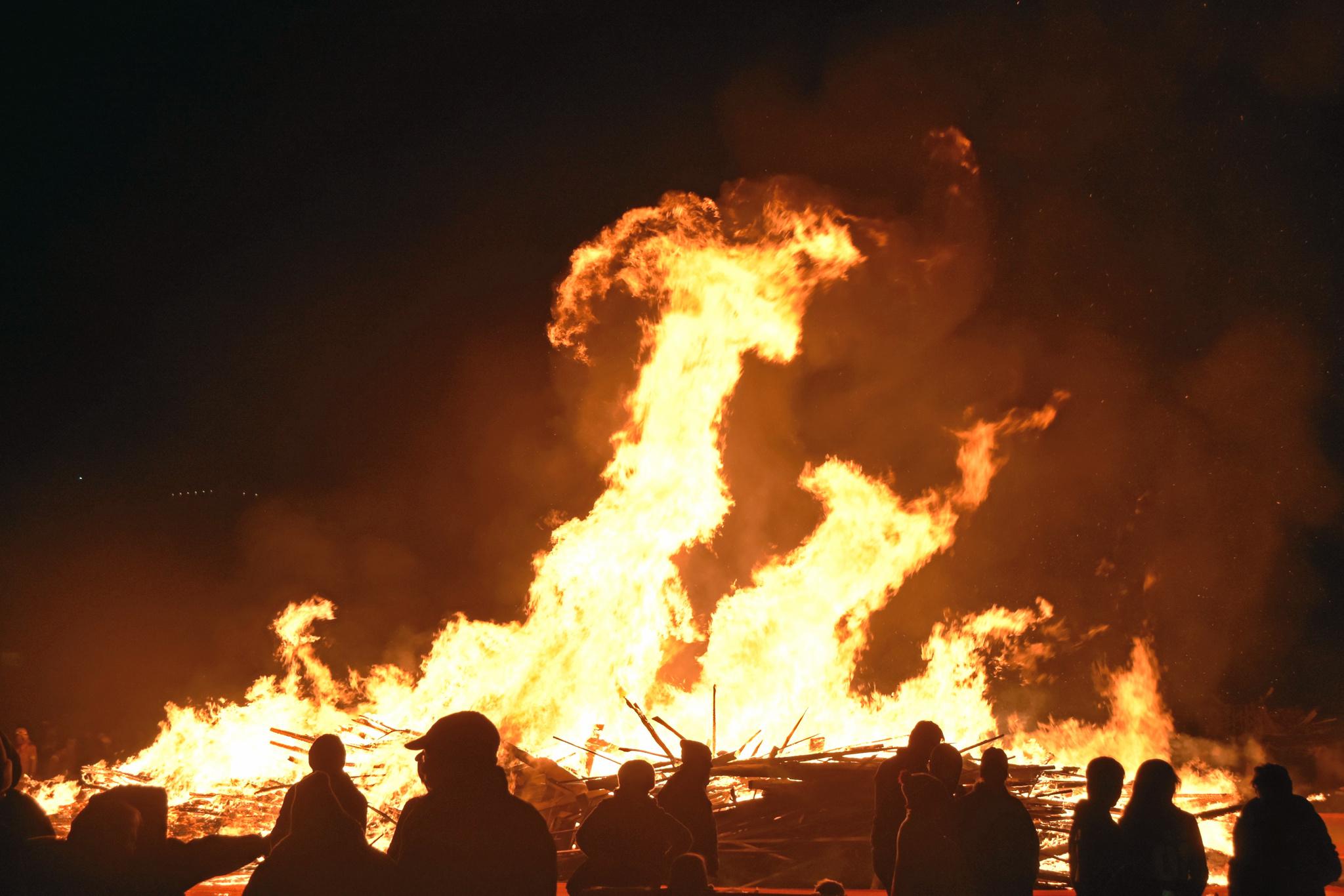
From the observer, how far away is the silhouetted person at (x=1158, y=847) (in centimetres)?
403

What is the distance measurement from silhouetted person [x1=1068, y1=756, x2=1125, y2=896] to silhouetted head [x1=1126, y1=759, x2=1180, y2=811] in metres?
0.09

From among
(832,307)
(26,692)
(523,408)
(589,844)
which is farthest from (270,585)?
(589,844)

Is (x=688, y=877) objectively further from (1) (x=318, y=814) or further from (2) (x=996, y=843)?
(2) (x=996, y=843)

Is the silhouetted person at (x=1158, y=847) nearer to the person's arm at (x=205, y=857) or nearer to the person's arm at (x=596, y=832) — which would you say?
the person's arm at (x=596, y=832)

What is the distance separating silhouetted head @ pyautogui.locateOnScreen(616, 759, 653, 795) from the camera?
13.4ft

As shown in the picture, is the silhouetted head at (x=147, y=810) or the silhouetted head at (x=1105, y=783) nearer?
the silhouetted head at (x=147, y=810)

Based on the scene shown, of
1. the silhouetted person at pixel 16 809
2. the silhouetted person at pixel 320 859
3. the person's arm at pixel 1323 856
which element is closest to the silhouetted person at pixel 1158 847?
the person's arm at pixel 1323 856

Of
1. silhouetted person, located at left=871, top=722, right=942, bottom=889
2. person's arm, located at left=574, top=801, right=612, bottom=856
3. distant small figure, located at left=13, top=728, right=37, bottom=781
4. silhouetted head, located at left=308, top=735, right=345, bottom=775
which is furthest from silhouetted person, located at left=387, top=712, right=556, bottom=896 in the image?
distant small figure, located at left=13, top=728, right=37, bottom=781

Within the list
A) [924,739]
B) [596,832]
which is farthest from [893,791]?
[596,832]

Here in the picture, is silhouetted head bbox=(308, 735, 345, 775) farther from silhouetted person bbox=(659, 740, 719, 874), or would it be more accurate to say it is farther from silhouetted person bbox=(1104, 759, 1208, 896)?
silhouetted person bbox=(1104, 759, 1208, 896)

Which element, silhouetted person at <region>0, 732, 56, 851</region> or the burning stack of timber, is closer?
silhouetted person at <region>0, 732, 56, 851</region>

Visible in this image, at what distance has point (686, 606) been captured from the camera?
14.1m

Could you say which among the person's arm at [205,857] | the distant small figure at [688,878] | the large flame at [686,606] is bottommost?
the distant small figure at [688,878]

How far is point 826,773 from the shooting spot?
8656 mm
